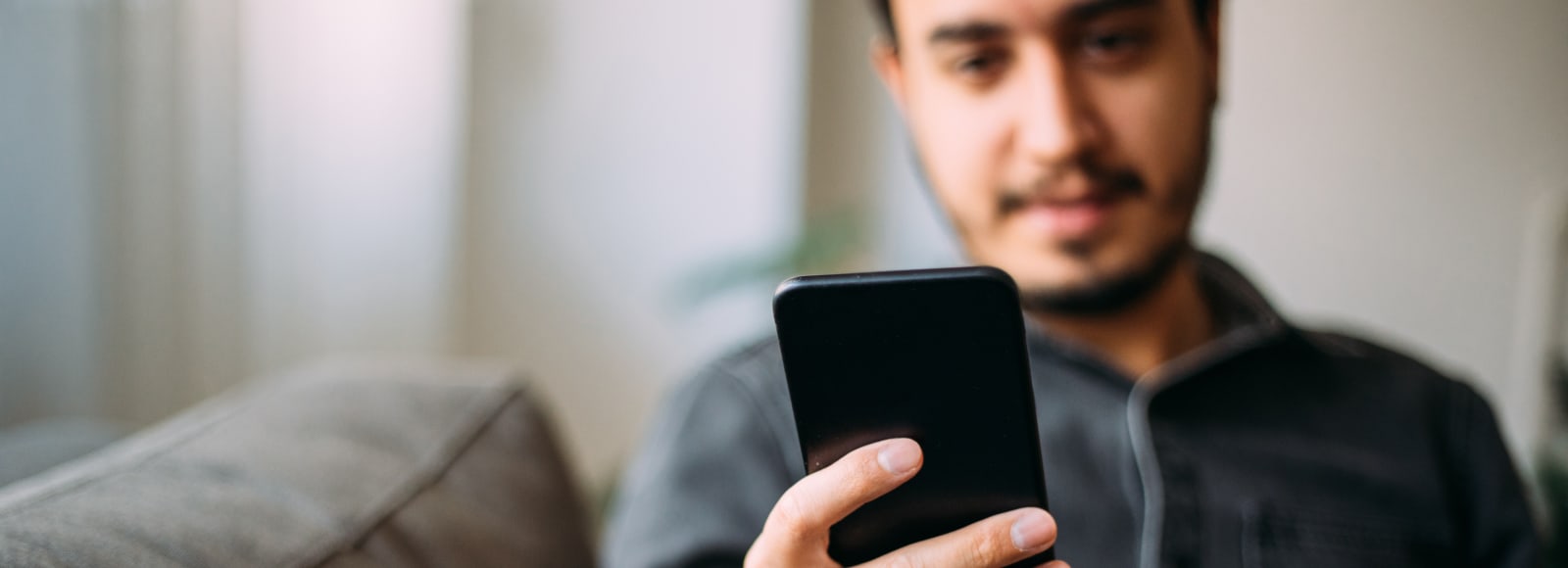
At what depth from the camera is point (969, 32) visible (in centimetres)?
71

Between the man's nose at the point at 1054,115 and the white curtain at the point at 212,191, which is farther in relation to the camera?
the white curtain at the point at 212,191

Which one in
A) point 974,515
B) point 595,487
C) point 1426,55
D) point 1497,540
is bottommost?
point 595,487

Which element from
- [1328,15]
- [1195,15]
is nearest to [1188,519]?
[1195,15]

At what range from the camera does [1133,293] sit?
76 centimetres

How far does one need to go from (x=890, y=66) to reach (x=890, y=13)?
0.17ft

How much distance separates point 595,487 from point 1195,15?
129 cm

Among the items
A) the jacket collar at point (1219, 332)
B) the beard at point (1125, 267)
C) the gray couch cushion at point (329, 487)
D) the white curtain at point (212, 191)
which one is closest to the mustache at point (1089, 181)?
the beard at point (1125, 267)

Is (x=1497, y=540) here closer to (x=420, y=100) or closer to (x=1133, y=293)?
(x=1133, y=293)

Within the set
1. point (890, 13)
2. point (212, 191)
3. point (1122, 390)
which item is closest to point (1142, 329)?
point (1122, 390)

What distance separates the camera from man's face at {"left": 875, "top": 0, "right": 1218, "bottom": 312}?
2.30 feet

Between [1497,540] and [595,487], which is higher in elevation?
[1497,540]

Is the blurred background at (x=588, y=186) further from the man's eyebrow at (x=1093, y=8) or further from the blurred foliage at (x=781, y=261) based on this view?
the man's eyebrow at (x=1093, y=8)

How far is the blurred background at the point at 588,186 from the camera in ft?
4.11

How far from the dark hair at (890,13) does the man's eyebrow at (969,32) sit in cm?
9
